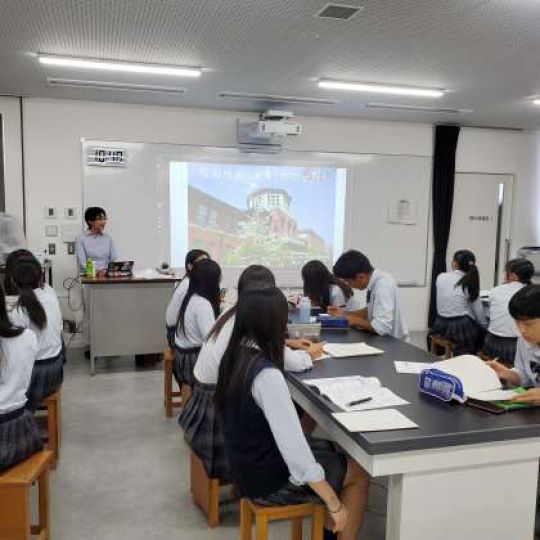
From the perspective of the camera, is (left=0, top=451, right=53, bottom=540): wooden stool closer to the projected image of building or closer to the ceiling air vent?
the ceiling air vent

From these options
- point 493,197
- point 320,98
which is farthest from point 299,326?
point 493,197

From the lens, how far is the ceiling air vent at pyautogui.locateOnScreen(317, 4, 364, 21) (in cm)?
297

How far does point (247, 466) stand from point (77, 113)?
4.69 m

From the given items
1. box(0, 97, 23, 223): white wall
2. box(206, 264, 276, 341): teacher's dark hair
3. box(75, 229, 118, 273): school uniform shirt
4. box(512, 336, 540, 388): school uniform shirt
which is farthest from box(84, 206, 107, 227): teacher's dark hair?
box(512, 336, 540, 388): school uniform shirt

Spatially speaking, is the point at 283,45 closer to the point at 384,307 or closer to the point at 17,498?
the point at 384,307

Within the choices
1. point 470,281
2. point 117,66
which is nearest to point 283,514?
point 470,281

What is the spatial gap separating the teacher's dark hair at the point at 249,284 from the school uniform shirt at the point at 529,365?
1.06 m

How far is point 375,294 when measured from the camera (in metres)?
3.23

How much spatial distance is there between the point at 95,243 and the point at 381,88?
3.05 m

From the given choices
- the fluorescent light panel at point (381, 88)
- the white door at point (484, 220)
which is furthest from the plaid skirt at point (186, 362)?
the white door at point (484, 220)

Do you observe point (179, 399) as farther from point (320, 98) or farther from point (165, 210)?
point (320, 98)

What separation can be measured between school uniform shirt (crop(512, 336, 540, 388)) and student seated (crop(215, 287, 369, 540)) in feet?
3.14

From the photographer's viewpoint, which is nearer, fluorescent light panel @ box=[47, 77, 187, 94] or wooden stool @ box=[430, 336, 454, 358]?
wooden stool @ box=[430, 336, 454, 358]

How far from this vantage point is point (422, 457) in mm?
1705
